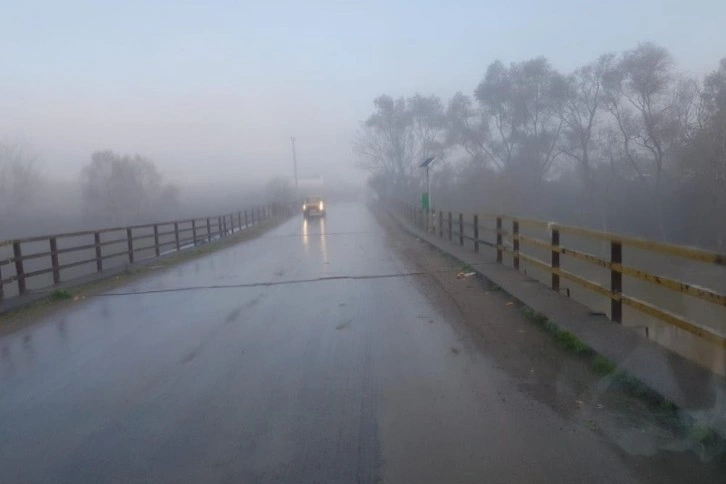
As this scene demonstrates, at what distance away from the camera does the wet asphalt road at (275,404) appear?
5160mm

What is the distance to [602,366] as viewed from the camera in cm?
738

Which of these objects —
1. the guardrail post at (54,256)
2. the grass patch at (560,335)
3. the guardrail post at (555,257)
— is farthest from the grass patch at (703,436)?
the guardrail post at (54,256)

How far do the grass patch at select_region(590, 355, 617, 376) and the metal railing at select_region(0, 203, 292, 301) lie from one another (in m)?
11.6

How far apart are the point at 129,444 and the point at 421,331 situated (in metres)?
4.87

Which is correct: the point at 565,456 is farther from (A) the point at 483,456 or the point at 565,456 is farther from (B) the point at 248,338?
(B) the point at 248,338

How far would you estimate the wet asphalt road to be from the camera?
5.16m

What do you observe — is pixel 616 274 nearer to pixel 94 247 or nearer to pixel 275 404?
pixel 275 404

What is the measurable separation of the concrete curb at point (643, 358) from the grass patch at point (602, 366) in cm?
6

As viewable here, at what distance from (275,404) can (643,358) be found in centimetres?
363

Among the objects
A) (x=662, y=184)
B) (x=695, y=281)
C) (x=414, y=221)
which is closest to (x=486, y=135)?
(x=414, y=221)

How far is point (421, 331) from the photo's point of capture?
987cm

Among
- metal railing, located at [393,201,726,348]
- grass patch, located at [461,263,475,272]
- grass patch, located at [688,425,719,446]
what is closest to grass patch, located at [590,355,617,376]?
metal railing, located at [393,201,726,348]

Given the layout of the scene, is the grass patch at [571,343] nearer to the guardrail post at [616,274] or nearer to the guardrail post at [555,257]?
the guardrail post at [616,274]

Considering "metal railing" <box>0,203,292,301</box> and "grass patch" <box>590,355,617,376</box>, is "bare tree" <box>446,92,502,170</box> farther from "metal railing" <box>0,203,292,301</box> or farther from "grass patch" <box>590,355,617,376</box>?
"grass patch" <box>590,355,617,376</box>
